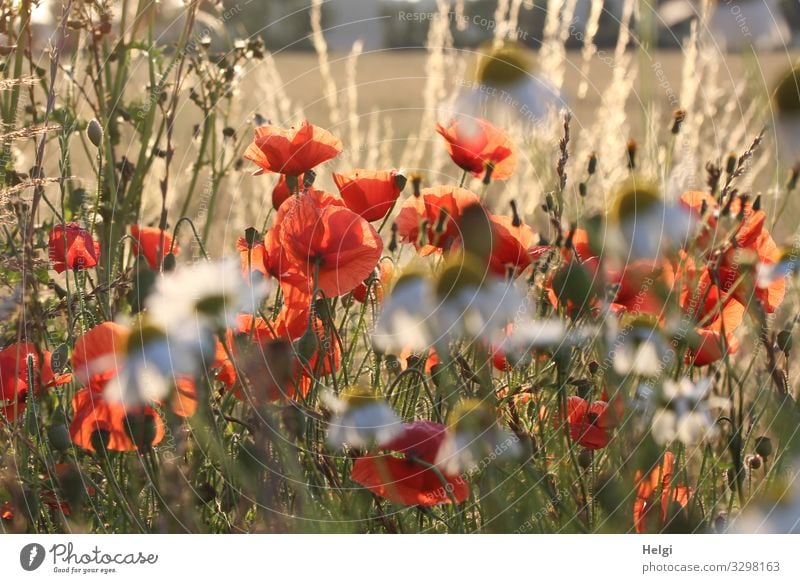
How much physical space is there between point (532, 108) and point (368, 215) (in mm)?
256

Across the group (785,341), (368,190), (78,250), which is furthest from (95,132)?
(785,341)

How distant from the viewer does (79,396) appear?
2.48ft

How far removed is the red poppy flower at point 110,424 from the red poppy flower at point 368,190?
0.21 metres

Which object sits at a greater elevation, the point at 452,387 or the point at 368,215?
the point at 368,215

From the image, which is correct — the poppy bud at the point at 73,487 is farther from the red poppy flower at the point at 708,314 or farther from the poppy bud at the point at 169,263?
the red poppy flower at the point at 708,314

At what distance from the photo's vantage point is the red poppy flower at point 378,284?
0.83m

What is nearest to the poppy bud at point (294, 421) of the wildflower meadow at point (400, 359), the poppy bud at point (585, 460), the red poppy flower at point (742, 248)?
the wildflower meadow at point (400, 359)

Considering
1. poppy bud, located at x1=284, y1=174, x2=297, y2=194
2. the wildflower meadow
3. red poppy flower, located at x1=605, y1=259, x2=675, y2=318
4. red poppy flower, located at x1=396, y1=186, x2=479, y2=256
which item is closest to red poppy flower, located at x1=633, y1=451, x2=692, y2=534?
the wildflower meadow

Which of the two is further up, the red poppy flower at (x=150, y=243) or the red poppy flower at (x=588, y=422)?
the red poppy flower at (x=150, y=243)

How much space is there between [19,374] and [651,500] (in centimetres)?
48

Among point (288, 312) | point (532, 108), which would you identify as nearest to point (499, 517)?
point (288, 312)

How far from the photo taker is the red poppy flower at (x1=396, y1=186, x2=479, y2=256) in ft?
2.67

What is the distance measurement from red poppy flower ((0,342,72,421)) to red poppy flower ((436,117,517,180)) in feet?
1.12
